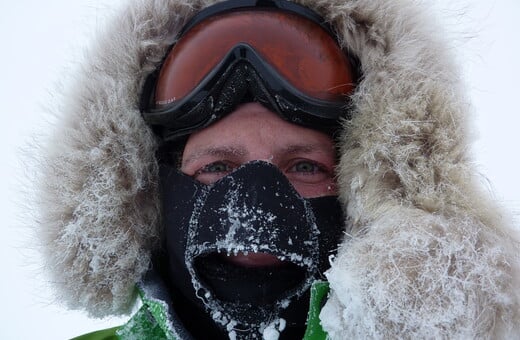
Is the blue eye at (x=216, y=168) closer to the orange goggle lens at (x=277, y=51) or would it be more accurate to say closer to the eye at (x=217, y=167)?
the eye at (x=217, y=167)

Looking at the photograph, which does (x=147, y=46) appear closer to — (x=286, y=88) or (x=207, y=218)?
(x=286, y=88)

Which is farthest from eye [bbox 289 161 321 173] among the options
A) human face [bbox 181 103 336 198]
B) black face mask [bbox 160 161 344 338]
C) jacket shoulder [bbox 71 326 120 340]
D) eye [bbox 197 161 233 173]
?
jacket shoulder [bbox 71 326 120 340]


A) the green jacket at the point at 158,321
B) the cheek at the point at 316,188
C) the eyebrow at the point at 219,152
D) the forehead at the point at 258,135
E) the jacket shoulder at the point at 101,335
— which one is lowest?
the jacket shoulder at the point at 101,335

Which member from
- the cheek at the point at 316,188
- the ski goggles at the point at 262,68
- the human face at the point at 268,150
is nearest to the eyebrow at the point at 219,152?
the human face at the point at 268,150

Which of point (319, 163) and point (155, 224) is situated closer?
point (319, 163)

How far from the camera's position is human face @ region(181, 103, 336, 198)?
1602mm

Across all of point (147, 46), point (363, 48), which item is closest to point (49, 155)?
point (147, 46)

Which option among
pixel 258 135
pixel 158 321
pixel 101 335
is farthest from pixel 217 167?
pixel 101 335

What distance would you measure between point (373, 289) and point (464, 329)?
21 centimetres

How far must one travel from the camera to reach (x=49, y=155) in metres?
1.70

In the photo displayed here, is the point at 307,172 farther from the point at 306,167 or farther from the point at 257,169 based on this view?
the point at 257,169

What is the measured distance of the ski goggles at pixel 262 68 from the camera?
1.63 metres

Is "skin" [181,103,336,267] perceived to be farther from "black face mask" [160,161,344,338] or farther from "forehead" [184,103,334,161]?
"black face mask" [160,161,344,338]

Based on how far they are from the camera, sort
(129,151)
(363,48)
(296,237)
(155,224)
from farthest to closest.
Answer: (155,224) < (129,151) < (363,48) < (296,237)
